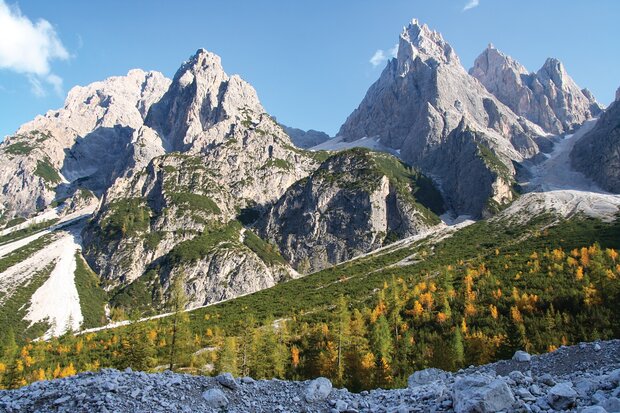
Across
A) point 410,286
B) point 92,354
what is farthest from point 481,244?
point 92,354

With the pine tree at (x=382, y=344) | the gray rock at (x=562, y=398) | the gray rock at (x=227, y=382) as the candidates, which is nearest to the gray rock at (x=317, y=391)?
the gray rock at (x=227, y=382)

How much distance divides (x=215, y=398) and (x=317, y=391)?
485cm

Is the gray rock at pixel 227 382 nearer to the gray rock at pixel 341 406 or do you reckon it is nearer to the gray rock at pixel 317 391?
the gray rock at pixel 317 391

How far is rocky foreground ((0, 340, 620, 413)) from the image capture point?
39.0 feet

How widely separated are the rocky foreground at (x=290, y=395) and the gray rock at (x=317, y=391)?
0.04 metres

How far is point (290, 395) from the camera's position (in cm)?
1884

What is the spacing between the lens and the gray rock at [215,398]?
16594 mm

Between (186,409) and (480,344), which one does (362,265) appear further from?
(186,409)

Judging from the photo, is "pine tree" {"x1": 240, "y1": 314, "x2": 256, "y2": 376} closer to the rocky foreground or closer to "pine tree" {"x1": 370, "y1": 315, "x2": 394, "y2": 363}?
"pine tree" {"x1": 370, "y1": 315, "x2": 394, "y2": 363}

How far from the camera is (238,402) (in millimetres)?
17562

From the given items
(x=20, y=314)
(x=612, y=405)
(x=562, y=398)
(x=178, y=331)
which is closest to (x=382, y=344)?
(x=178, y=331)

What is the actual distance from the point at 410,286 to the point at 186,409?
415ft

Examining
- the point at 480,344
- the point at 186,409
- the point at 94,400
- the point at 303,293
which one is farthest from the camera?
the point at 303,293

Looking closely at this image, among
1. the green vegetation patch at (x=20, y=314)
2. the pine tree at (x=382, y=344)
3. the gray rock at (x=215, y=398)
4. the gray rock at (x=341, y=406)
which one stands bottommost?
the pine tree at (x=382, y=344)
